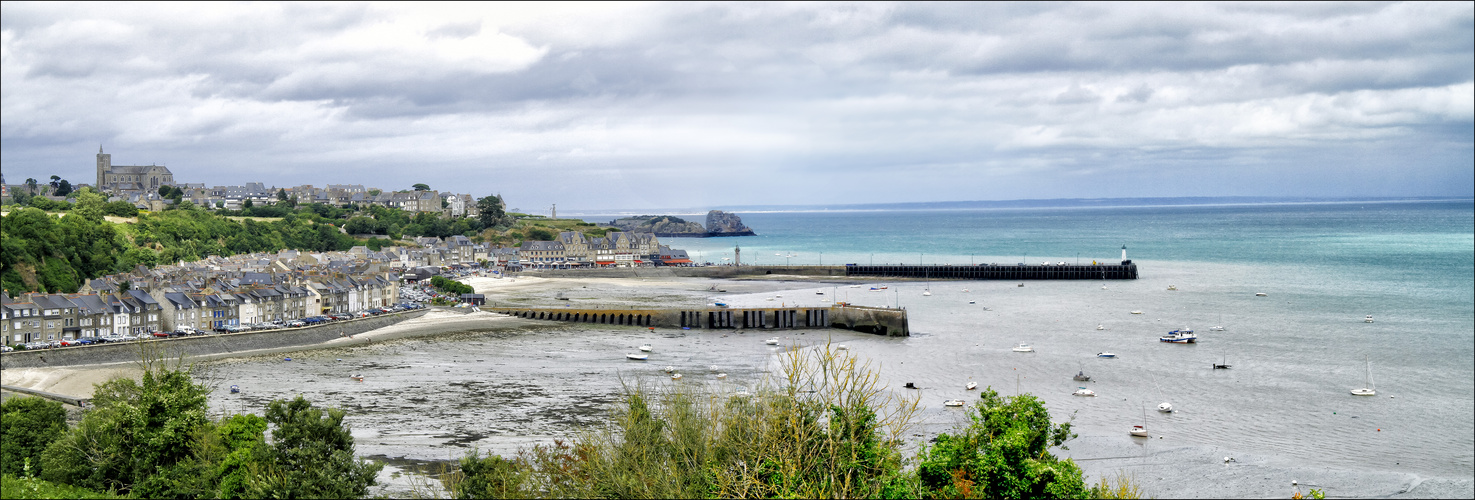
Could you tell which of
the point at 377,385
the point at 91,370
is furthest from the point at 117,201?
the point at 377,385

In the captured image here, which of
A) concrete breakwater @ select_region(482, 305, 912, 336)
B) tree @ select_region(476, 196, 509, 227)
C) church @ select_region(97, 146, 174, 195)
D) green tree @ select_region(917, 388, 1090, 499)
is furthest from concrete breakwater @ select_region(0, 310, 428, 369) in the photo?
church @ select_region(97, 146, 174, 195)

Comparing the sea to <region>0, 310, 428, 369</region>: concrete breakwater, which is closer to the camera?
the sea

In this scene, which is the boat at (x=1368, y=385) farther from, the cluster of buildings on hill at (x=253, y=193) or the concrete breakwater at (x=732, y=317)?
the cluster of buildings on hill at (x=253, y=193)

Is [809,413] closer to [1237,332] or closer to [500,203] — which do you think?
[1237,332]

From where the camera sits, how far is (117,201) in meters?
95.5

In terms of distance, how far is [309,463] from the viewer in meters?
17.0

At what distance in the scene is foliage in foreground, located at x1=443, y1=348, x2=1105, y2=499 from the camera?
13062 millimetres

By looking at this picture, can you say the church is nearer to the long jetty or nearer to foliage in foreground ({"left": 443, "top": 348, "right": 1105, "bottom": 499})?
the long jetty

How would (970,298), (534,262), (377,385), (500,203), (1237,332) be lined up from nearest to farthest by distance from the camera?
(377,385) → (1237,332) → (970,298) → (534,262) → (500,203)

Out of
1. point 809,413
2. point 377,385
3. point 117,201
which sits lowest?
point 377,385

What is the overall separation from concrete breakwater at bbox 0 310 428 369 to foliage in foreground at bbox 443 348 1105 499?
23.2m

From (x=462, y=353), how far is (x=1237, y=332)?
34.3 m

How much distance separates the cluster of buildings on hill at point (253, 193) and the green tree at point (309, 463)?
122531 millimetres

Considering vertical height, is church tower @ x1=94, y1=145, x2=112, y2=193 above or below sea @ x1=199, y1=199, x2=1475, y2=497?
above
